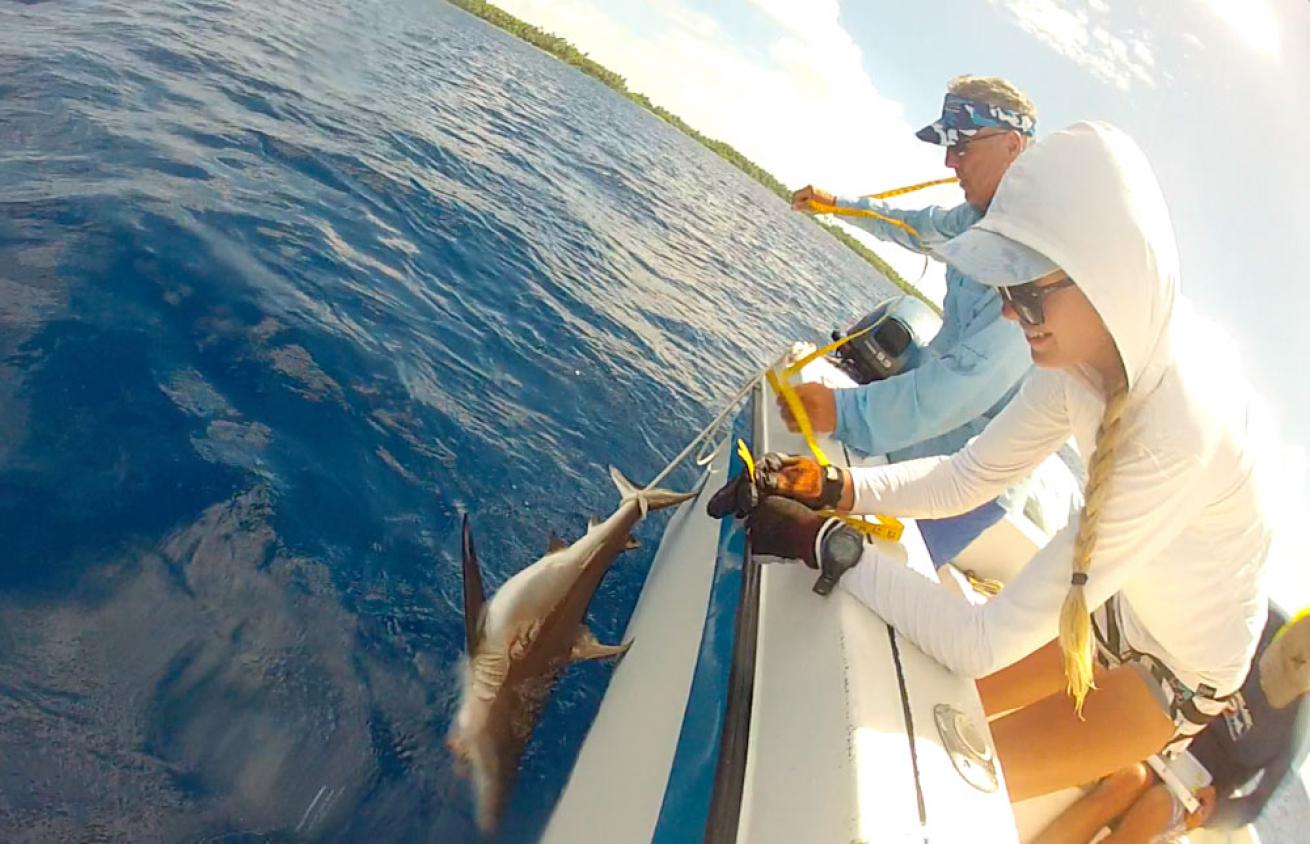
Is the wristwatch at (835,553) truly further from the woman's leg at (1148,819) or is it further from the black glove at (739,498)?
the woman's leg at (1148,819)

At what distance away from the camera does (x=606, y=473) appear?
19.0 feet

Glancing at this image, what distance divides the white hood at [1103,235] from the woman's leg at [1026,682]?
145 centimetres

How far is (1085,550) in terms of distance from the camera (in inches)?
81.8

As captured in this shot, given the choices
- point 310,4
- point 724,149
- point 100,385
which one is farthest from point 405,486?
point 724,149

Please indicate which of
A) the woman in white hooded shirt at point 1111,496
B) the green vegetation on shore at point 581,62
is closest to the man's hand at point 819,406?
the woman in white hooded shirt at point 1111,496

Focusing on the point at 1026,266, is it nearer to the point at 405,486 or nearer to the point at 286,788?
the point at 286,788

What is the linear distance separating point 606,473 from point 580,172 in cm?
1320

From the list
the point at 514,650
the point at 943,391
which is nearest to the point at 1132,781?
the point at 943,391

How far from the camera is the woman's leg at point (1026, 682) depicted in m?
3.03

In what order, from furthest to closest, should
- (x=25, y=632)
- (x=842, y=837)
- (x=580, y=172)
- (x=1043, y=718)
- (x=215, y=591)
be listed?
(x=580, y=172), (x=215, y=591), (x=1043, y=718), (x=25, y=632), (x=842, y=837)

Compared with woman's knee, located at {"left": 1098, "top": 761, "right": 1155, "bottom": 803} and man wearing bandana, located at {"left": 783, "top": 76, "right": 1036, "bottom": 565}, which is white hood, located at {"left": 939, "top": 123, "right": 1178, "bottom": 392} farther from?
woman's knee, located at {"left": 1098, "top": 761, "right": 1155, "bottom": 803}

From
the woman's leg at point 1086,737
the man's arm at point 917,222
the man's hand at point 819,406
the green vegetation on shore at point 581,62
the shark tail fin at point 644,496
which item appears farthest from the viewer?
the green vegetation on shore at point 581,62

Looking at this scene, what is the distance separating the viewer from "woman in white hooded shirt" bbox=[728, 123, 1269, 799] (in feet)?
6.32

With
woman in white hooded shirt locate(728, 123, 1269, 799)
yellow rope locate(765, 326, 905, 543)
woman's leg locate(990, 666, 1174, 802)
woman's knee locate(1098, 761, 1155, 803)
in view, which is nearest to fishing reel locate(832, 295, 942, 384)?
yellow rope locate(765, 326, 905, 543)
